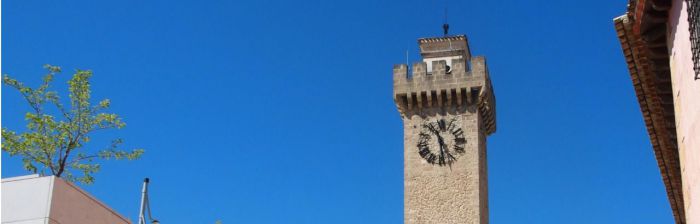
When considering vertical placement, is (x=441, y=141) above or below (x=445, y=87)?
below

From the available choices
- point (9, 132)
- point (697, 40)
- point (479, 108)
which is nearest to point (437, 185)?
point (479, 108)

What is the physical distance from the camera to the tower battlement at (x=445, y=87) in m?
41.1

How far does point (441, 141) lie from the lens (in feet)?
132

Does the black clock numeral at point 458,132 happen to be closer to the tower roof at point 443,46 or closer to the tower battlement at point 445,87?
the tower battlement at point 445,87

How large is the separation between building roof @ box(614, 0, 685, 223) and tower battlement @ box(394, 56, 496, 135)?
24.2 m

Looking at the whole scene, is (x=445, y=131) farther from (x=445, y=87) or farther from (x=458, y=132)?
(x=445, y=87)

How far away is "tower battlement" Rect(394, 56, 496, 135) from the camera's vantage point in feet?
135

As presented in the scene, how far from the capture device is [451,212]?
3891cm

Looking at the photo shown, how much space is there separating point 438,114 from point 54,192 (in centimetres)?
2531

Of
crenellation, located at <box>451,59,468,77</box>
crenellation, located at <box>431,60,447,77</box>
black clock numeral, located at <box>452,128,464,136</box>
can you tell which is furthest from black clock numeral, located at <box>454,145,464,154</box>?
crenellation, located at <box>431,60,447,77</box>

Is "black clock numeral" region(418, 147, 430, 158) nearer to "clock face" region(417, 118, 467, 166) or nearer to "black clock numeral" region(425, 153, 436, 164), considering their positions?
"clock face" region(417, 118, 467, 166)

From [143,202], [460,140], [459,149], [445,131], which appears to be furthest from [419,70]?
[143,202]

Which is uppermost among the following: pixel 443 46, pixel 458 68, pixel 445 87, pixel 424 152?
pixel 443 46

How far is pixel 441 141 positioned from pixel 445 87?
2598 millimetres
